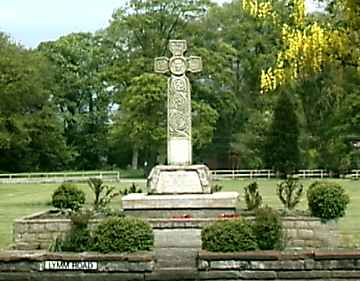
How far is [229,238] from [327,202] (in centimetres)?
465

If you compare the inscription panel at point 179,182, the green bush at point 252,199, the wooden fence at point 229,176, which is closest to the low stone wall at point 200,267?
the green bush at point 252,199

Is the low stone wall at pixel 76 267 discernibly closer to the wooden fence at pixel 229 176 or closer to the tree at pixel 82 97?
the wooden fence at pixel 229 176

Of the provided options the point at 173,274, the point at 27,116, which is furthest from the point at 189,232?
the point at 27,116

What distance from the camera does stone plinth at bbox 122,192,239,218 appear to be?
18.6 meters

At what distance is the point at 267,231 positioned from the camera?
1225cm

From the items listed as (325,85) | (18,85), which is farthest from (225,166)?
(18,85)

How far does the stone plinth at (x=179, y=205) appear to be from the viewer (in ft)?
60.9

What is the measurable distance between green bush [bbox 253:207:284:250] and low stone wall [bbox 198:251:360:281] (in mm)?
668

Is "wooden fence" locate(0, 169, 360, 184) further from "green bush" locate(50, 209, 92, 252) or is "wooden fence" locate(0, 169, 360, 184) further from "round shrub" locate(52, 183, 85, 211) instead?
"green bush" locate(50, 209, 92, 252)

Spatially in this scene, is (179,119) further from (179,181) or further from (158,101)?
(158,101)

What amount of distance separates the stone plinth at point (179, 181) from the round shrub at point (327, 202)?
3.90 metres

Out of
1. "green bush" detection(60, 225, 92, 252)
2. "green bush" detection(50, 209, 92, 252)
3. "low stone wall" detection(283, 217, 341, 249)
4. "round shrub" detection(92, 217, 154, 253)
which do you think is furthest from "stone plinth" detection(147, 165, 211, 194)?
"round shrub" detection(92, 217, 154, 253)

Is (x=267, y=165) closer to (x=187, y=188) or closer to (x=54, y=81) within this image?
(x=54, y=81)

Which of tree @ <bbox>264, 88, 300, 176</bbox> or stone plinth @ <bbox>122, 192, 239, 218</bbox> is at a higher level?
tree @ <bbox>264, 88, 300, 176</bbox>
